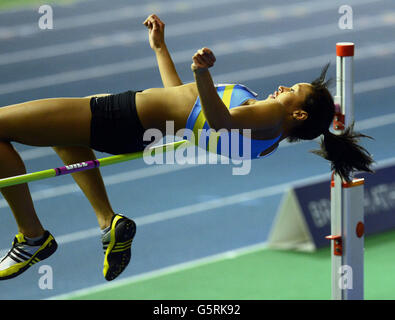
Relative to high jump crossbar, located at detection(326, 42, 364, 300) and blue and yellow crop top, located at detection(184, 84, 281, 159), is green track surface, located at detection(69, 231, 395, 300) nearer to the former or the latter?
high jump crossbar, located at detection(326, 42, 364, 300)

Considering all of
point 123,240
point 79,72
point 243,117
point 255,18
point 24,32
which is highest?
point 255,18

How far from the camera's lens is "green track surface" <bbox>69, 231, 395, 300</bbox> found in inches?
256

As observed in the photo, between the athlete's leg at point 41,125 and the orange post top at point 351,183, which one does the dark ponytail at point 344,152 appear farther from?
the athlete's leg at point 41,125

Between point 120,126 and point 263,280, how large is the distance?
297 cm

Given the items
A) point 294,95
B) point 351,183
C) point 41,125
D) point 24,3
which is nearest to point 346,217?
Answer: point 351,183

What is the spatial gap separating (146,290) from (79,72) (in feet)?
17.4

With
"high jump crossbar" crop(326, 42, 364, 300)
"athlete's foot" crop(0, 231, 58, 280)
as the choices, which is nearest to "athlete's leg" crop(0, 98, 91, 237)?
"athlete's foot" crop(0, 231, 58, 280)

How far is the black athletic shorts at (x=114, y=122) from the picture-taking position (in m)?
4.07

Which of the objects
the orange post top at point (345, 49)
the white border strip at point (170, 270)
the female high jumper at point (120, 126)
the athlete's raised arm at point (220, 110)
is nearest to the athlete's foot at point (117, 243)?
the female high jumper at point (120, 126)

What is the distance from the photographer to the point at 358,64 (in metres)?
12.1

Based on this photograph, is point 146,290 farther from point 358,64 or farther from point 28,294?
point 358,64

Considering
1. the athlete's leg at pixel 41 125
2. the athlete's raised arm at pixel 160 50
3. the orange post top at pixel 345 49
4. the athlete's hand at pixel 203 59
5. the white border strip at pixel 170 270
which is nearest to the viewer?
the athlete's hand at pixel 203 59

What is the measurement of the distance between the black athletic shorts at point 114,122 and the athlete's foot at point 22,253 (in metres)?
0.60
